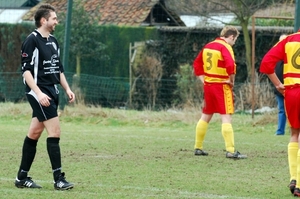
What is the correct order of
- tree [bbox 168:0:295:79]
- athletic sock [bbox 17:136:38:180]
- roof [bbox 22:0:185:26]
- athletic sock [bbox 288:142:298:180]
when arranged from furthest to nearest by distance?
roof [bbox 22:0:185:26] < tree [bbox 168:0:295:79] < athletic sock [bbox 17:136:38:180] < athletic sock [bbox 288:142:298:180]

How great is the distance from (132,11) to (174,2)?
18.4 ft

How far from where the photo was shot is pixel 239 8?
24.2 m

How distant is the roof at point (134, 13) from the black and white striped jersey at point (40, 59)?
20085 millimetres

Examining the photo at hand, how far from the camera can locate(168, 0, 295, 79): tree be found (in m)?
24.0

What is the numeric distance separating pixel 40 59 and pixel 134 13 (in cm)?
2208

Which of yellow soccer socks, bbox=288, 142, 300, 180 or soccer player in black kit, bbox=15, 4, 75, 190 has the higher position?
soccer player in black kit, bbox=15, 4, 75, 190

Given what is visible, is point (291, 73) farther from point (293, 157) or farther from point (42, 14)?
point (42, 14)

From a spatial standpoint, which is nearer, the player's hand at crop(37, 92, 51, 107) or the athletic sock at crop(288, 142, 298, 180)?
the player's hand at crop(37, 92, 51, 107)

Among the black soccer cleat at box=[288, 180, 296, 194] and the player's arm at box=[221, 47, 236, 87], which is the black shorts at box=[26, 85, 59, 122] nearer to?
the black soccer cleat at box=[288, 180, 296, 194]

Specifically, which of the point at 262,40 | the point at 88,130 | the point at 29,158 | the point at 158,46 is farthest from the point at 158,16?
the point at 29,158

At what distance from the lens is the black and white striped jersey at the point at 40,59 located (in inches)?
347

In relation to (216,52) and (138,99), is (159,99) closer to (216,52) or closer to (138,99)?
(138,99)

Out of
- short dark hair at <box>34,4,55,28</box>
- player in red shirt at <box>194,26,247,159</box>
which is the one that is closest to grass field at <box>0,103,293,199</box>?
player in red shirt at <box>194,26,247,159</box>

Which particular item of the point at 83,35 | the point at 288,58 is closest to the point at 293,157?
the point at 288,58
